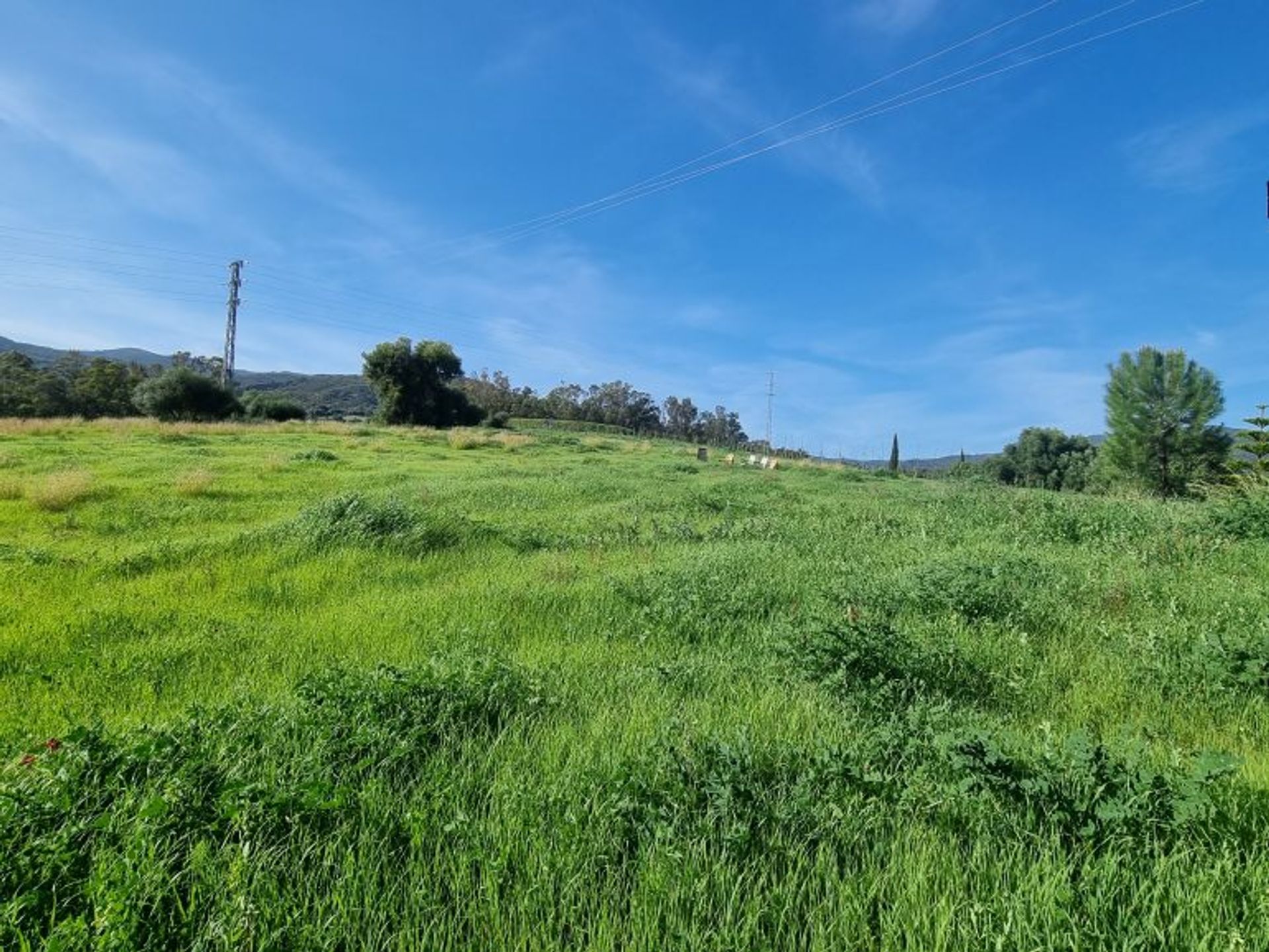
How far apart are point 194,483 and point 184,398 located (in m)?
41.7

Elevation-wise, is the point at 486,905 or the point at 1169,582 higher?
the point at 1169,582

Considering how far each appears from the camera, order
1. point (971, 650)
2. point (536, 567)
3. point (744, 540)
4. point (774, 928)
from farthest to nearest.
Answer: point (744, 540) → point (536, 567) → point (971, 650) → point (774, 928)

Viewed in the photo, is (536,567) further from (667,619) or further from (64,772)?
(64,772)

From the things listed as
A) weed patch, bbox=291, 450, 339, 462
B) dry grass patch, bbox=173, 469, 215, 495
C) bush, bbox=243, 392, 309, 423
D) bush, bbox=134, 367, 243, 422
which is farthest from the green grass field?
bush, bbox=243, 392, 309, 423

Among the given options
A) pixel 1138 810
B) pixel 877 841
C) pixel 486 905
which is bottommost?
pixel 486 905

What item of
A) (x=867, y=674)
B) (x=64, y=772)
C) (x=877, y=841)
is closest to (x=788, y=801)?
(x=877, y=841)

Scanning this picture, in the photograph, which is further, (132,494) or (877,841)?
(132,494)

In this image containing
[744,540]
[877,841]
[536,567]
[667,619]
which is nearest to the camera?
[877,841]

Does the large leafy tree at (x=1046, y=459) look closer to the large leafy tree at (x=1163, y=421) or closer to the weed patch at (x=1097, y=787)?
the large leafy tree at (x=1163, y=421)

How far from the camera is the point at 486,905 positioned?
2.25 metres

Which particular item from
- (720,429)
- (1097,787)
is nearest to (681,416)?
(720,429)

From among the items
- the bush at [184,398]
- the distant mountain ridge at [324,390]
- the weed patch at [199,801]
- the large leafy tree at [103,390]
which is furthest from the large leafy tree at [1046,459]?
the large leafy tree at [103,390]

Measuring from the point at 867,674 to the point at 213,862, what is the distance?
12.6ft

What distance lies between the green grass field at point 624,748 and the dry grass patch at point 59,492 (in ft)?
12.5
